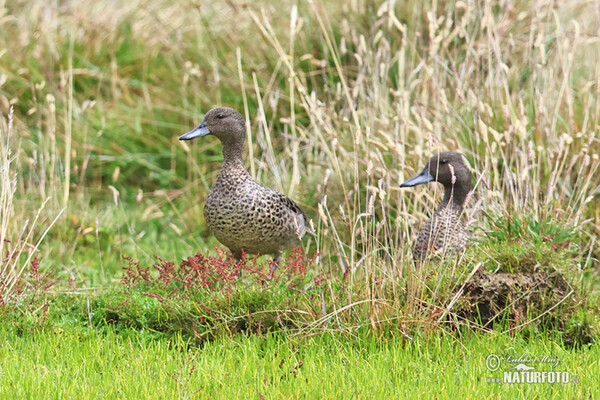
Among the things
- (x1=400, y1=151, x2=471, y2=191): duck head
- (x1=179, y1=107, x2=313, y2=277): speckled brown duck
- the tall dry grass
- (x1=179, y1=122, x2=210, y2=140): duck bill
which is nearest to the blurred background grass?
the tall dry grass

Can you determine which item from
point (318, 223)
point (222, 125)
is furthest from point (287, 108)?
point (318, 223)

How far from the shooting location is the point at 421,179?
4.63 meters

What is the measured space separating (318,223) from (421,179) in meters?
0.66

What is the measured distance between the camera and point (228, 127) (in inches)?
185

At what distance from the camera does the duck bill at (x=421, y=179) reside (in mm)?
4531

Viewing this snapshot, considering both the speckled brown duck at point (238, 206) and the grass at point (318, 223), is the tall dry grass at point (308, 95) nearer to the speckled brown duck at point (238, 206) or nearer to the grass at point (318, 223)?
the grass at point (318, 223)

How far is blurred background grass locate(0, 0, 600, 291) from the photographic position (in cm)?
514

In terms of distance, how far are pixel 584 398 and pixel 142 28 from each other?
21.5 feet

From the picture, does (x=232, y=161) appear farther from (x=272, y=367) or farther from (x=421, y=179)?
(x=272, y=367)

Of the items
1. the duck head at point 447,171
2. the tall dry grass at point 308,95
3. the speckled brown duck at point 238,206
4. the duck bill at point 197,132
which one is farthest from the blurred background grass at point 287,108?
the duck bill at point 197,132

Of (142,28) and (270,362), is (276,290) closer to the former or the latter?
(270,362)

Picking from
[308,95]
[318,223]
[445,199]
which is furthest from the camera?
[308,95]

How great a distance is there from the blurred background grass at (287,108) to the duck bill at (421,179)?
0.54 ft

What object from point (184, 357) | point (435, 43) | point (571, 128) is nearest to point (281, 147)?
point (435, 43)
